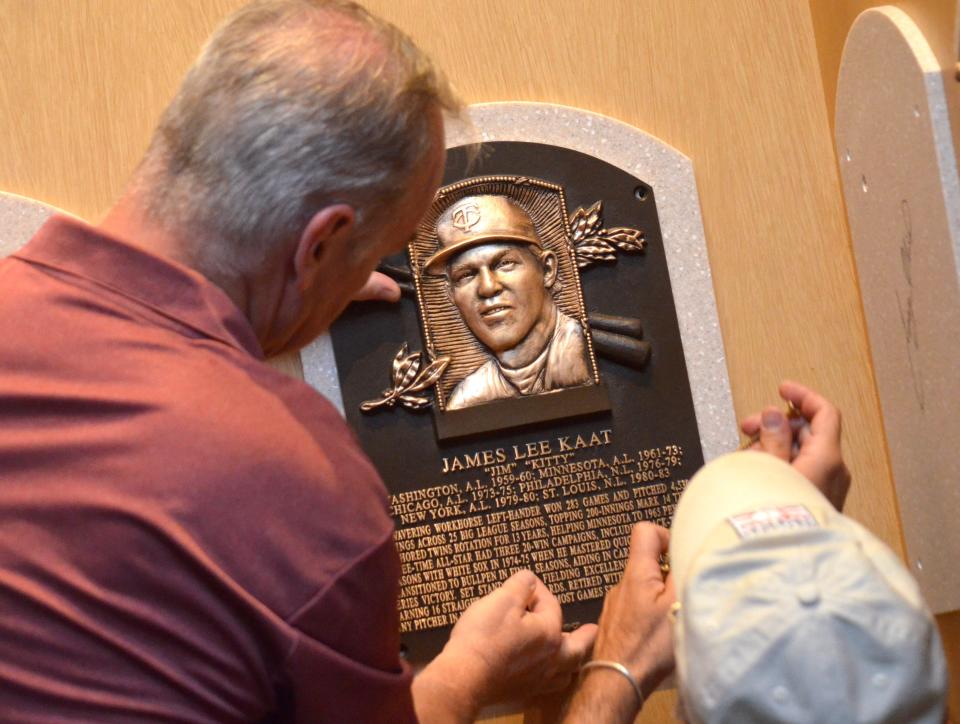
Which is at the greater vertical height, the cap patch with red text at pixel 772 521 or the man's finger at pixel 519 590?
the cap patch with red text at pixel 772 521

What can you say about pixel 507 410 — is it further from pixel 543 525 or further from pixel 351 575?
pixel 351 575

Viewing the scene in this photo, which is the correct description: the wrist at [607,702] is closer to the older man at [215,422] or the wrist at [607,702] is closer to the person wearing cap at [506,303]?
the older man at [215,422]

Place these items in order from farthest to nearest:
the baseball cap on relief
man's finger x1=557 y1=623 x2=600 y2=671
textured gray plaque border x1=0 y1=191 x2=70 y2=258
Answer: textured gray plaque border x1=0 y1=191 x2=70 y2=258
man's finger x1=557 y1=623 x2=600 y2=671
the baseball cap on relief

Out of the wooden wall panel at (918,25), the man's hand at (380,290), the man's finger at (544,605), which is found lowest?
the man's finger at (544,605)

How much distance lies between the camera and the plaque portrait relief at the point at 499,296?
217 cm

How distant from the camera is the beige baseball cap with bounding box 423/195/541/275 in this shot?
2170 mm

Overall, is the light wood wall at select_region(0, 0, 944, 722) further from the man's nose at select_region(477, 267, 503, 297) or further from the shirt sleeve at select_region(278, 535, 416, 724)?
the shirt sleeve at select_region(278, 535, 416, 724)

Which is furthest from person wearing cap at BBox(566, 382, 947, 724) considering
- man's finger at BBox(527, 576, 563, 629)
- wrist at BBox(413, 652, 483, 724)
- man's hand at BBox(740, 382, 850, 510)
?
man's finger at BBox(527, 576, 563, 629)

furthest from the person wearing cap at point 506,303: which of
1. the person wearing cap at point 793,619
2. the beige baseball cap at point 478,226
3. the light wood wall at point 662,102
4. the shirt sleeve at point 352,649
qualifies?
the person wearing cap at point 793,619

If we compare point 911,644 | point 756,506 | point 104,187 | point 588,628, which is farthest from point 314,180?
point 104,187

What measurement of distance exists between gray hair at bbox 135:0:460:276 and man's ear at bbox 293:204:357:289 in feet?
0.04

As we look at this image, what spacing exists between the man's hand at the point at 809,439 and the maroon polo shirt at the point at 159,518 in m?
0.61

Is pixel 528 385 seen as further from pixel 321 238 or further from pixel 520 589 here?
pixel 321 238

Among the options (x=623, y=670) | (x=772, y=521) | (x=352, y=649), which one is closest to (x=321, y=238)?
(x=352, y=649)
